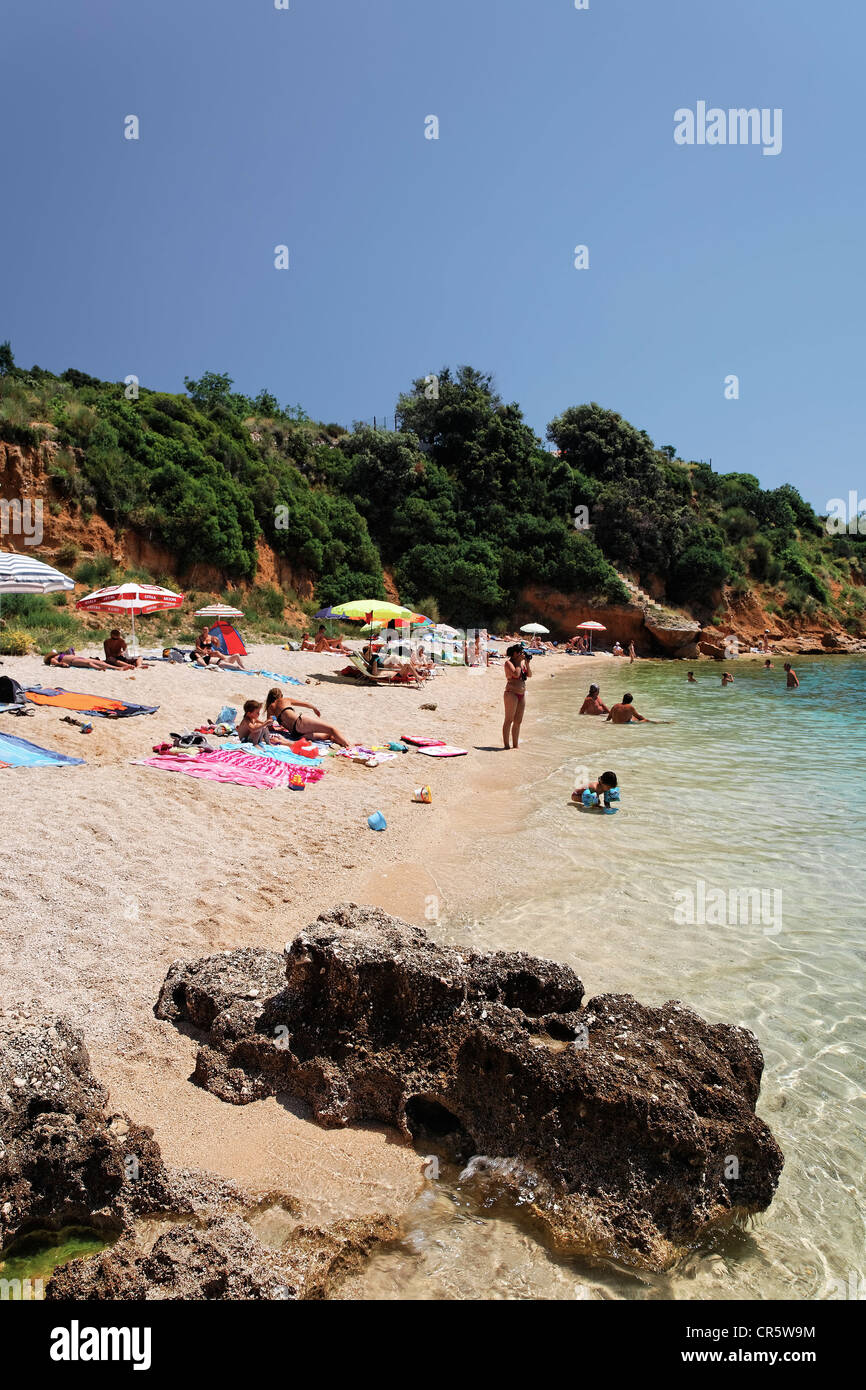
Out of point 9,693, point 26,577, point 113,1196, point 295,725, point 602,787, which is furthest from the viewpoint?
point 26,577

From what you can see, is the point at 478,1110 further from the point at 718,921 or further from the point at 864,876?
the point at 864,876

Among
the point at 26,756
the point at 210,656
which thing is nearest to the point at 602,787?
the point at 26,756

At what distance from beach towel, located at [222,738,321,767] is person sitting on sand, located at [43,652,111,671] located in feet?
18.2

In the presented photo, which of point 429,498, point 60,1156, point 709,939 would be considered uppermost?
point 429,498

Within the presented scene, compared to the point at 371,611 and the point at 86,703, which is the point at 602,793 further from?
the point at 371,611

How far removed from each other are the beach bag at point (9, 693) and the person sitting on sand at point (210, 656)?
6.83 m

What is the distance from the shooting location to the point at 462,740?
1261 centimetres

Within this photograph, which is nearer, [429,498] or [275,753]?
[275,753]

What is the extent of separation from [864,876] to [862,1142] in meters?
3.83

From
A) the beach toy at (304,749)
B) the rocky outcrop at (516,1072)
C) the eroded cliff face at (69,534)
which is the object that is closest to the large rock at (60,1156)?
the rocky outcrop at (516,1072)

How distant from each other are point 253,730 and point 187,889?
4884mm

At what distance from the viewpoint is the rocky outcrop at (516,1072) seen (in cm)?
273

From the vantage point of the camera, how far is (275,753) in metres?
9.37
